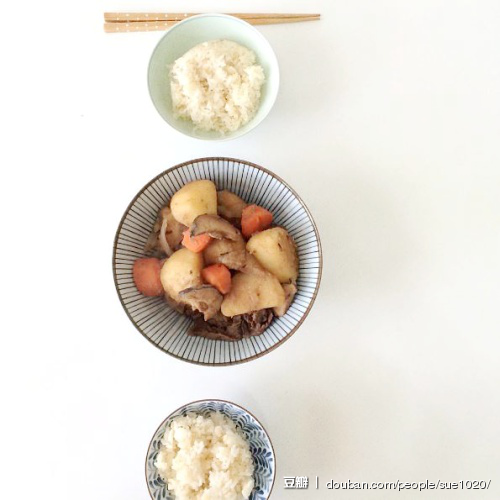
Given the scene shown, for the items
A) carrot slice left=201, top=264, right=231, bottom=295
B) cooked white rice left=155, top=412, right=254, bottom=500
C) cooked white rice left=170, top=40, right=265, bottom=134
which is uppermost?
cooked white rice left=170, top=40, right=265, bottom=134

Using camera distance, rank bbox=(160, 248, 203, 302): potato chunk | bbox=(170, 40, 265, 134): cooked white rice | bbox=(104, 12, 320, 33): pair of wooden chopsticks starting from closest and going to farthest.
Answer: bbox=(160, 248, 203, 302): potato chunk
bbox=(170, 40, 265, 134): cooked white rice
bbox=(104, 12, 320, 33): pair of wooden chopsticks

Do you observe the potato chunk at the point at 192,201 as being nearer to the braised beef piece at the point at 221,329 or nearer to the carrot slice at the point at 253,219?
the carrot slice at the point at 253,219

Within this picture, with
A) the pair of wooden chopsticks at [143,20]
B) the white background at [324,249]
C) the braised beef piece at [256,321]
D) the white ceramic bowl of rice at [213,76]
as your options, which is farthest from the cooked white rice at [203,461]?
the pair of wooden chopsticks at [143,20]

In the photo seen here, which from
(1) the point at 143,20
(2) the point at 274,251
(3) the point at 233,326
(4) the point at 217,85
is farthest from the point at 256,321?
(1) the point at 143,20

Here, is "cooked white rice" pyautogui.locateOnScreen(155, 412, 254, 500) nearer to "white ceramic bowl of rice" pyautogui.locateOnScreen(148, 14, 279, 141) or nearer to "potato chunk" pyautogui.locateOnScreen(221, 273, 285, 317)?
"potato chunk" pyautogui.locateOnScreen(221, 273, 285, 317)

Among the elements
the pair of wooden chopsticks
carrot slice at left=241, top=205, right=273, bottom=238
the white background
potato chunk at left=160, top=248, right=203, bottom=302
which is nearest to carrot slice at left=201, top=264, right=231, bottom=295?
potato chunk at left=160, top=248, right=203, bottom=302

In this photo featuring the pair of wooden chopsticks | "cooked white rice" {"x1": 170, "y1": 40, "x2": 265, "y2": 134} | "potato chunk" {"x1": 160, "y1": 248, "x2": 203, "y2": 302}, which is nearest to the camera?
"potato chunk" {"x1": 160, "y1": 248, "x2": 203, "y2": 302}
